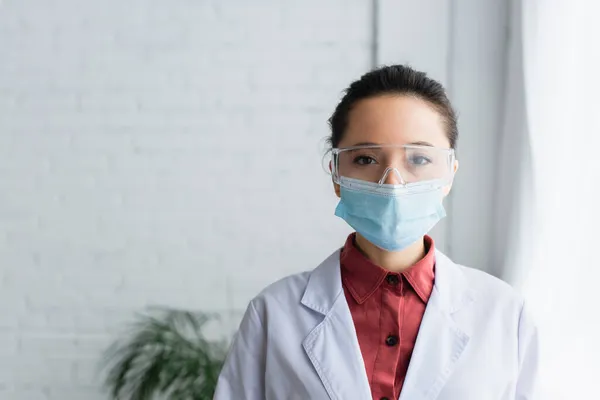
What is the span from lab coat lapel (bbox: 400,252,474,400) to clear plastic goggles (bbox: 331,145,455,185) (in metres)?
0.18

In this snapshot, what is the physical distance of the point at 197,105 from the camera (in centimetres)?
233

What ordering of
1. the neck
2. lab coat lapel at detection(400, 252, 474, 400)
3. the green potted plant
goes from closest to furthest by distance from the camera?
1. lab coat lapel at detection(400, 252, 474, 400)
2. the neck
3. the green potted plant

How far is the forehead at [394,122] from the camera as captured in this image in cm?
116

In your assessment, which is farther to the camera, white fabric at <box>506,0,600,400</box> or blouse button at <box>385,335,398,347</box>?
white fabric at <box>506,0,600,400</box>

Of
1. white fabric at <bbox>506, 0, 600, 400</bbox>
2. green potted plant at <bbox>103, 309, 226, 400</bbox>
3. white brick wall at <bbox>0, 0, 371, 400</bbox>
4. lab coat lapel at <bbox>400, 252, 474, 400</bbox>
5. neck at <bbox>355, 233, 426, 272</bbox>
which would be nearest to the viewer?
lab coat lapel at <bbox>400, 252, 474, 400</bbox>

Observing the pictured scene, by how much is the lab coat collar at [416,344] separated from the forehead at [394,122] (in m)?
0.25

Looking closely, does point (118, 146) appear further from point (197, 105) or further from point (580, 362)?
point (580, 362)

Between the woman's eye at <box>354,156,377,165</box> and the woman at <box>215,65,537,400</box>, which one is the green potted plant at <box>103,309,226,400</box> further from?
the woman's eye at <box>354,156,377,165</box>

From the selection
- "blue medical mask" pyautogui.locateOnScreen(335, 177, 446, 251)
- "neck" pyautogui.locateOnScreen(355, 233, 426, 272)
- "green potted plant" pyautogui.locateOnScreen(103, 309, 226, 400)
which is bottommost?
"green potted plant" pyautogui.locateOnScreen(103, 309, 226, 400)

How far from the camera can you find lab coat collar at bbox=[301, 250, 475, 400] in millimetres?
1128

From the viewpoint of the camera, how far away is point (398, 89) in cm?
120

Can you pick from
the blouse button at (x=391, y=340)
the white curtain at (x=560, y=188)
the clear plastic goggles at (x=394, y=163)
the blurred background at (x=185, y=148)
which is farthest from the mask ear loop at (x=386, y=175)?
the blurred background at (x=185, y=148)

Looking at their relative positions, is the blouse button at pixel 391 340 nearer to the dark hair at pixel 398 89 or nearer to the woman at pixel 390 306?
the woman at pixel 390 306

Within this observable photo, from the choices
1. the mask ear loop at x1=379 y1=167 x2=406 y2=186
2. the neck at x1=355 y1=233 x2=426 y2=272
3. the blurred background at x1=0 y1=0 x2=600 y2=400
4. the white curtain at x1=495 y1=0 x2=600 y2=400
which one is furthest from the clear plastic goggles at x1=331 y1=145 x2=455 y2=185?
the blurred background at x1=0 y1=0 x2=600 y2=400
